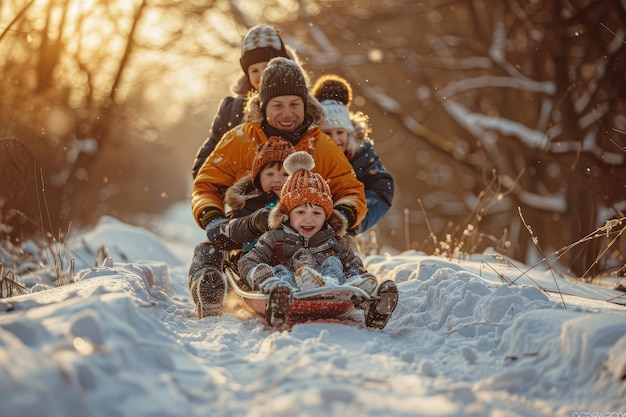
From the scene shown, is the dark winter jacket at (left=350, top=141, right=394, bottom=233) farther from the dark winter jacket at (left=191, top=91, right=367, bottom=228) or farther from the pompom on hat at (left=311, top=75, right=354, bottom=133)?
the dark winter jacket at (left=191, top=91, right=367, bottom=228)

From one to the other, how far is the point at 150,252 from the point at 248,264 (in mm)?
4779

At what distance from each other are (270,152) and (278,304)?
1.41 metres

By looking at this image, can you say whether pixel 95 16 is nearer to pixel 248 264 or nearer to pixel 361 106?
pixel 361 106

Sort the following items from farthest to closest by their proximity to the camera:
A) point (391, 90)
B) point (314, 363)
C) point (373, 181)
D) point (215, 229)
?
point (391, 90) → point (373, 181) → point (215, 229) → point (314, 363)

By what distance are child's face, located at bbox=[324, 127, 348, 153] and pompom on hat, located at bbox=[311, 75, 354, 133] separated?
3 cm

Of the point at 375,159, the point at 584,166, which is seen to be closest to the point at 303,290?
the point at 375,159

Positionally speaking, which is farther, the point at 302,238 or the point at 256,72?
the point at 256,72

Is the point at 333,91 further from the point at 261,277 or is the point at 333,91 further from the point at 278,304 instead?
the point at 278,304

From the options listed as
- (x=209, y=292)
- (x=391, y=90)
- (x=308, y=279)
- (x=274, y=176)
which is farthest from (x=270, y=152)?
(x=391, y=90)

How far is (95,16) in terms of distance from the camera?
10.5 meters

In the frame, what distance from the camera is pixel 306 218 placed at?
3852mm

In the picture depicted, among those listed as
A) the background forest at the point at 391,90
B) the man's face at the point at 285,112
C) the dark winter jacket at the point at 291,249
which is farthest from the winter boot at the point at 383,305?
the background forest at the point at 391,90

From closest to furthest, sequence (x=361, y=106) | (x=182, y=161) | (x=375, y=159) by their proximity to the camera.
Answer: (x=375, y=159) → (x=361, y=106) → (x=182, y=161)

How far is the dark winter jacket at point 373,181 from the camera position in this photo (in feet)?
18.7
